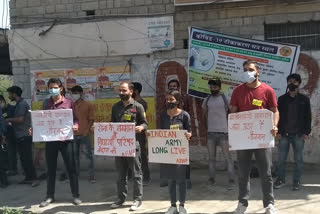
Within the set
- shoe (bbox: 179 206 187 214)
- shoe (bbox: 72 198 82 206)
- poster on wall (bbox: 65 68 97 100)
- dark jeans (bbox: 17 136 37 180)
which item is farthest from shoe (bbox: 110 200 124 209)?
poster on wall (bbox: 65 68 97 100)

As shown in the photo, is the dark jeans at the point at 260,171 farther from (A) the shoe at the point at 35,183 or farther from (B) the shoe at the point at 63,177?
(A) the shoe at the point at 35,183

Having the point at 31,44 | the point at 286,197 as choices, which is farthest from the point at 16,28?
the point at 286,197

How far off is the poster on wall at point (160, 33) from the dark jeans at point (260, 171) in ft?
11.8

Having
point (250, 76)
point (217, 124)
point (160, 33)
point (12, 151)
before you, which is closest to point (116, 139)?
point (217, 124)

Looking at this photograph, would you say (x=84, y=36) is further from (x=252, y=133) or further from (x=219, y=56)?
(x=252, y=133)

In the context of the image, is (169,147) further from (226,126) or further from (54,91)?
(54,91)

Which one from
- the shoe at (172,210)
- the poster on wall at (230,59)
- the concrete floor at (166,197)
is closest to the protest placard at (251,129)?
the concrete floor at (166,197)

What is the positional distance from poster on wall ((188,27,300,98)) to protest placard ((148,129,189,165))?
242 cm

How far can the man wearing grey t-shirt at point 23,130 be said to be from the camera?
7906mm

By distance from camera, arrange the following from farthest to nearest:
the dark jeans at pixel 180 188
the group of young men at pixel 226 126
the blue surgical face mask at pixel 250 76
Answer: the dark jeans at pixel 180 188 → the group of young men at pixel 226 126 → the blue surgical face mask at pixel 250 76

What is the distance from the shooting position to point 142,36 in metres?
8.39

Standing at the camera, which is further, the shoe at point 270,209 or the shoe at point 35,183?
the shoe at point 35,183

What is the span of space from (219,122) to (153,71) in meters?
2.15

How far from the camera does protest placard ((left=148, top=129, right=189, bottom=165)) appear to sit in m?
5.59
